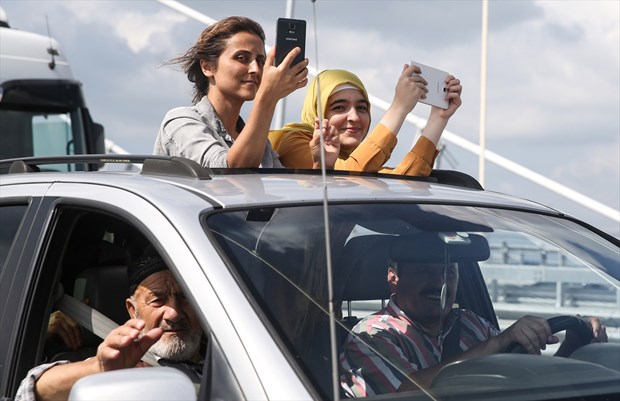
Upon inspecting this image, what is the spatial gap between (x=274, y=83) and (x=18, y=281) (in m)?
1.08

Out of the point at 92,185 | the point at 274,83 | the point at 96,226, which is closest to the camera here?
the point at 92,185

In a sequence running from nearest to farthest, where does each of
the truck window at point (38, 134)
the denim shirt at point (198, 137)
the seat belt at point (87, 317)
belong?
the seat belt at point (87, 317) → the denim shirt at point (198, 137) → the truck window at point (38, 134)

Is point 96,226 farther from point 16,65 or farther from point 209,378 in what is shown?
point 16,65

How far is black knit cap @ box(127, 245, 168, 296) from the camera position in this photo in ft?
10.9

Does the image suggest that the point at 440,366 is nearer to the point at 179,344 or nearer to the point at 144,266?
the point at 179,344

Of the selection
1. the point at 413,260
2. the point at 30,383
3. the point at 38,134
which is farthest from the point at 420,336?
the point at 38,134

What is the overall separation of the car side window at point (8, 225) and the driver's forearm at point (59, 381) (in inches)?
18.5

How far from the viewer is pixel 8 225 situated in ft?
11.7

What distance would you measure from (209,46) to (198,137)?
1.93 ft

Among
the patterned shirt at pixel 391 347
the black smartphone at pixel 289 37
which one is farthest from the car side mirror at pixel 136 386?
the black smartphone at pixel 289 37

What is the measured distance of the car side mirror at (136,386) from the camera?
246 cm

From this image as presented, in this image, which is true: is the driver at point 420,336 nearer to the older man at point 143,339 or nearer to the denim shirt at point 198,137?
the older man at point 143,339

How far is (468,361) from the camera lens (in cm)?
286

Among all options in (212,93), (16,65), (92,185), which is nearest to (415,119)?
(16,65)
